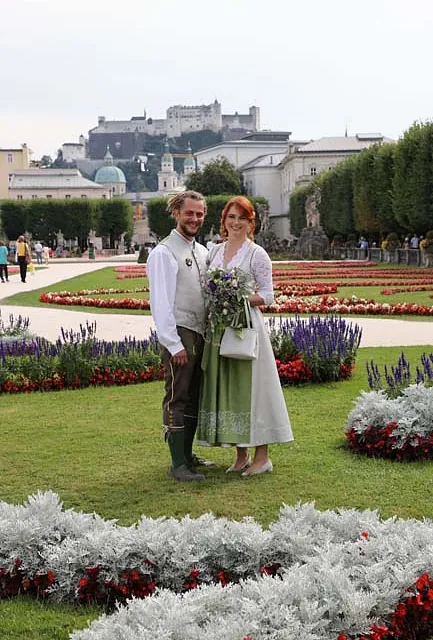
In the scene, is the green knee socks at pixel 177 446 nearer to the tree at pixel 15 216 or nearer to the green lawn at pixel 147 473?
the green lawn at pixel 147 473

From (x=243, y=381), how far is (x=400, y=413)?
1.10 m

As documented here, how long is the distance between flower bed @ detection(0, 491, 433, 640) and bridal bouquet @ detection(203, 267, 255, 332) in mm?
1487

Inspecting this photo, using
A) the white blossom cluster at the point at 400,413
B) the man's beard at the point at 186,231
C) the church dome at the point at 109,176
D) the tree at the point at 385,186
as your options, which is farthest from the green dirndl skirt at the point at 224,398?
the church dome at the point at 109,176

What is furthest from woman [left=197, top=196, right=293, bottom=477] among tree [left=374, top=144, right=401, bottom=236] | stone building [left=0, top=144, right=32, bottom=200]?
stone building [left=0, top=144, right=32, bottom=200]

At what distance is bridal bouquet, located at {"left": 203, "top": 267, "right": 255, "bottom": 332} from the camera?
5156 millimetres

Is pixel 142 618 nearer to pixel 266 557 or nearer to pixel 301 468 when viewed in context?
pixel 266 557

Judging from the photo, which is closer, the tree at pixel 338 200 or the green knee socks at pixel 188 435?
the green knee socks at pixel 188 435

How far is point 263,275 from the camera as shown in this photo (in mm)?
5375

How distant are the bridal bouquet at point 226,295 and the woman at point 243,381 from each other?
0.09 meters

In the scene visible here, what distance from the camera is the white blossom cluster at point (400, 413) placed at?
5629 millimetres

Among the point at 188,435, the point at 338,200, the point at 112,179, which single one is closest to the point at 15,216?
the point at 338,200

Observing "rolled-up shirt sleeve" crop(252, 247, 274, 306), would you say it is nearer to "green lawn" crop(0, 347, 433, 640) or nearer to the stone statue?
"green lawn" crop(0, 347, 433, 640)

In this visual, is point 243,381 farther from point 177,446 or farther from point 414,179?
point 414,179

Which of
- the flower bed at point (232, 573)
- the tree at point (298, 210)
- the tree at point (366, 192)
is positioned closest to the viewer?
the flower bed at point (232, 573)
